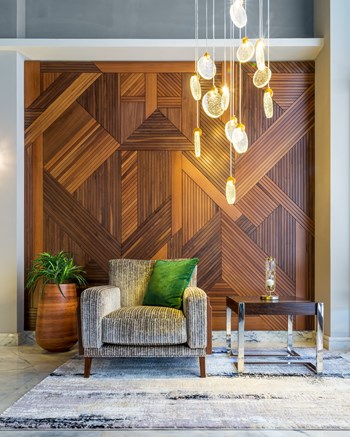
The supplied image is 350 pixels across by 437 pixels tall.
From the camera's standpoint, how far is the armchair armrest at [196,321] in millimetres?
3633

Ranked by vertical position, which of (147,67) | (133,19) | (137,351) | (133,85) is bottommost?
(137,351)

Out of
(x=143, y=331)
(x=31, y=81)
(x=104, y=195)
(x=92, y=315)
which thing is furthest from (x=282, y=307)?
(x=31, y=81)

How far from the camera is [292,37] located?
5.09 metres

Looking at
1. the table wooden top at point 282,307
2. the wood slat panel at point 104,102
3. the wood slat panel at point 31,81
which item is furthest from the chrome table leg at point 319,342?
the wood slat panel at point 31,81

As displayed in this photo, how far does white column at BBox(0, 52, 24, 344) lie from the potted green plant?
291 mm

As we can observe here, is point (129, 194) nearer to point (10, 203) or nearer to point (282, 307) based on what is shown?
point (10, 203)

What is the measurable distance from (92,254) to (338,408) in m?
2.88

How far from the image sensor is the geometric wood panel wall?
5152mm

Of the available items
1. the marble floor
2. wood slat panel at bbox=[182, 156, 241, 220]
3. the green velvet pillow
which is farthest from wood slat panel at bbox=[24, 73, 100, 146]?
the marble floor

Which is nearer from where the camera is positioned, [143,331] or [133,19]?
[143,331]

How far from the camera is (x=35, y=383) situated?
3.54 m

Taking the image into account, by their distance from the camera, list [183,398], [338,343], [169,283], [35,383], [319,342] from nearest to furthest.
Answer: [183,398], [35,383], [319,342], [169,283], [338,343]

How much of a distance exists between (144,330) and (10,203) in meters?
2.10

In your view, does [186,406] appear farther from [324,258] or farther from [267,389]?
[324,258]
